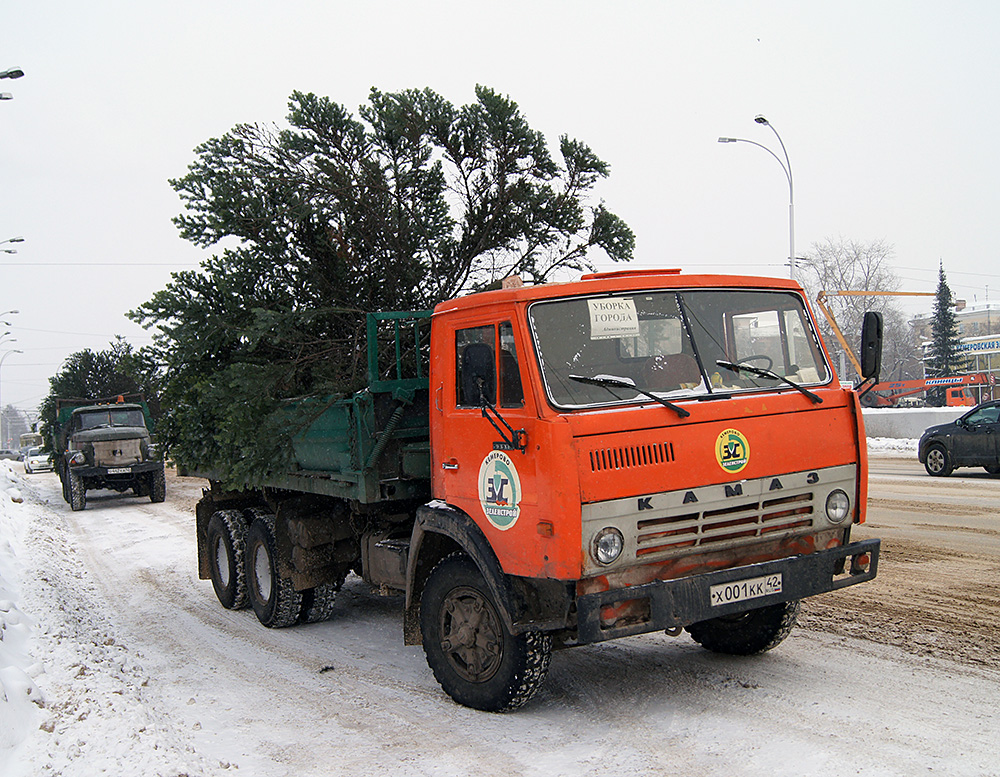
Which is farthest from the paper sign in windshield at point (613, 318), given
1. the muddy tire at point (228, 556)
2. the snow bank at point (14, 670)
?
the muddy tire at point (228, 556)

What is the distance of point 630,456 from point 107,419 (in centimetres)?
2071

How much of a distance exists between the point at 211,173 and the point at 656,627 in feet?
17.4

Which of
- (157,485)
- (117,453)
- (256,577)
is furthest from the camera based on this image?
(157,485)

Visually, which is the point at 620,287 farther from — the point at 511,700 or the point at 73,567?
the point at 73,567

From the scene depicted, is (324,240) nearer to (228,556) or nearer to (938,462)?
(228,556)

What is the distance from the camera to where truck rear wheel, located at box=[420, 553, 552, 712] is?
195 inches

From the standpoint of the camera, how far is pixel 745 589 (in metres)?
4.76

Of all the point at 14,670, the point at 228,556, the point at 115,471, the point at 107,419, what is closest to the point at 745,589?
the point at 14,670

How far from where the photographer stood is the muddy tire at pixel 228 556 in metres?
8.61

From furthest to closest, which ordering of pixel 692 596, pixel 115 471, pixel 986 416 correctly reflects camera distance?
1. pixel 115 471
2. pixel 986 416
3. pixel 692 596

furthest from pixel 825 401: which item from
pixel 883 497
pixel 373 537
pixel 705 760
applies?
pixel 883 497

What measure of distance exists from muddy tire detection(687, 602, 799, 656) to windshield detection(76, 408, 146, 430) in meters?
19.5

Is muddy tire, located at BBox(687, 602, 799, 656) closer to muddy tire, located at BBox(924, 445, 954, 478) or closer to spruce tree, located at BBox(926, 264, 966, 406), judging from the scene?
muddy tire, located at BBox(924, 445, 954, 478)

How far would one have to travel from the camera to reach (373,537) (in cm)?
679
